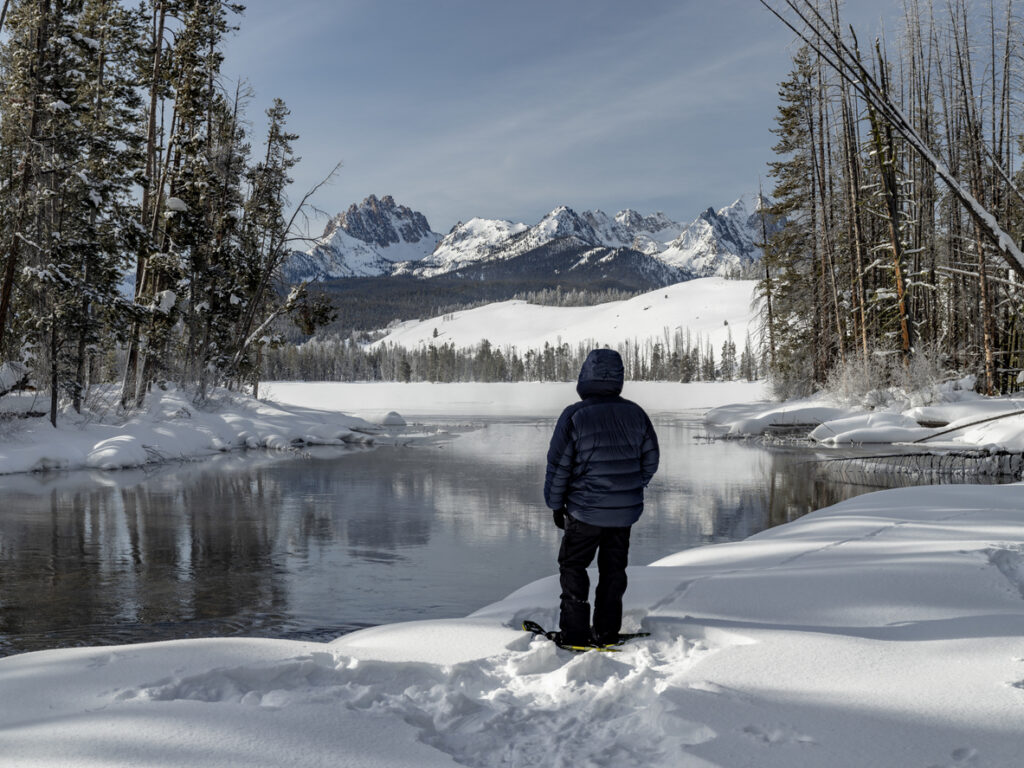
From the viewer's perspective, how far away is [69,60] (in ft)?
56.8

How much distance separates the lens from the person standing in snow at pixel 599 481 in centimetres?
458

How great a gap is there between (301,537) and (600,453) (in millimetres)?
6535

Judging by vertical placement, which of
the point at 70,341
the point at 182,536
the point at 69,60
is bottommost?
the point at 182,536

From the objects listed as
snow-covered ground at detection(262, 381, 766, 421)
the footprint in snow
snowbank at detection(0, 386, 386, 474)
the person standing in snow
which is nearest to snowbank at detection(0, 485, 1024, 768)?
the footprint in snow

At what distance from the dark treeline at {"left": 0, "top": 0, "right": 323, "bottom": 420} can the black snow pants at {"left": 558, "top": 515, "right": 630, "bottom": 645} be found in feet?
51.5

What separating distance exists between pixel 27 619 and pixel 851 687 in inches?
247

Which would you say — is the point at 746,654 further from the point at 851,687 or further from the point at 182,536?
the point at 182,536

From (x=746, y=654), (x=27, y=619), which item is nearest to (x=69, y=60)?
(x=27, y=619)

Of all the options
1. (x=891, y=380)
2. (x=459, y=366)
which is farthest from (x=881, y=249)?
(x=459, y=366)

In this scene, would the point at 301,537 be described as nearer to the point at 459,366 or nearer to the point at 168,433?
the point at 168,433

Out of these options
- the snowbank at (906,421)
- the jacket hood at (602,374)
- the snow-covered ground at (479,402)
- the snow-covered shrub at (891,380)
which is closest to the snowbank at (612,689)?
the jacket hood at (602,374)

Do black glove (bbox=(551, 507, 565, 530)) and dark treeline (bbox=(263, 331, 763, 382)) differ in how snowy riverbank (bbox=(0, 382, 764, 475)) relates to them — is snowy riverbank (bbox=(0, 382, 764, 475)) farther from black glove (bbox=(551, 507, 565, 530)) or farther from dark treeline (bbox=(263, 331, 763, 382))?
dark treeline (bbox=(263, 331, 763, 382))

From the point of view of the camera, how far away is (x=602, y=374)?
4602mm

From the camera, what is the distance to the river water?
6523 millimetres
